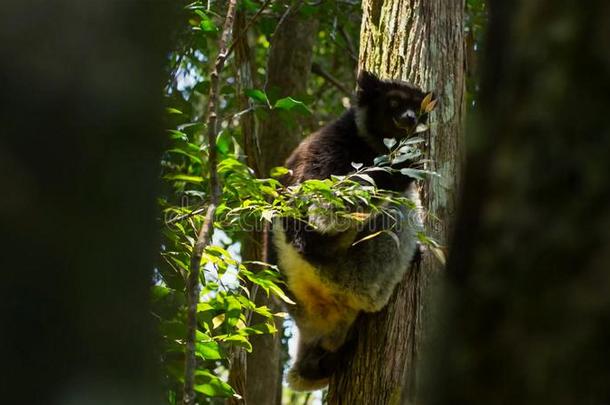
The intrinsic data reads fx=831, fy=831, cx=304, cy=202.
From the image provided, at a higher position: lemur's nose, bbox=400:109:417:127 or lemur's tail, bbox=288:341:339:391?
lemur's nose, bbox=400:109:417:127

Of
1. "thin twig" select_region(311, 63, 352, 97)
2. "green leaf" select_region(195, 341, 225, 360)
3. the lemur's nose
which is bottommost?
"green leaf" select_region(195, 341, 225, 360)

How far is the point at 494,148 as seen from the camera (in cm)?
145

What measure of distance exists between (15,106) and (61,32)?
141 mm

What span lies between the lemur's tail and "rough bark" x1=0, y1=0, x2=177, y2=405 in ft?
17.0

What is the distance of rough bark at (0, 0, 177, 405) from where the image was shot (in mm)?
1333

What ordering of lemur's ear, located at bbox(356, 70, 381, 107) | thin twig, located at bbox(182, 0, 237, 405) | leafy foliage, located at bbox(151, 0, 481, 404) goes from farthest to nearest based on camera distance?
lemur's ear, located at bbox(356, 70, 381, 107), leafy foliage, located at bbox(151, 0, 481, 404), thin twig, located at bbox(182, 0, 237, 405)

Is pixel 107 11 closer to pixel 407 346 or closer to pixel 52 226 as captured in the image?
pixel 52 226

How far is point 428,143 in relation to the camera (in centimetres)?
627

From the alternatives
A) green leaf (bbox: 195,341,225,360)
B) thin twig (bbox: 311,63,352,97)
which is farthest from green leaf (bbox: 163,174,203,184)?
thin twig (bbox: 311,63,352,97)

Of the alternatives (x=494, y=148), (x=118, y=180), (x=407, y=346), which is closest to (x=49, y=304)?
(x=118, y=180)

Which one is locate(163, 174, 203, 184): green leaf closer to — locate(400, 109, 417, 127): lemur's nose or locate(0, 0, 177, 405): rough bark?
locate(400, 109, 417, 127): lemur's nose

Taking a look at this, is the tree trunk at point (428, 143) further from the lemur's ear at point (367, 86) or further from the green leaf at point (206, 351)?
the green leaf at point (206, 351)

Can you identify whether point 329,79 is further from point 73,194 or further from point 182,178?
point 73,194

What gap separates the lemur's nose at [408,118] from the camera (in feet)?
21.2
